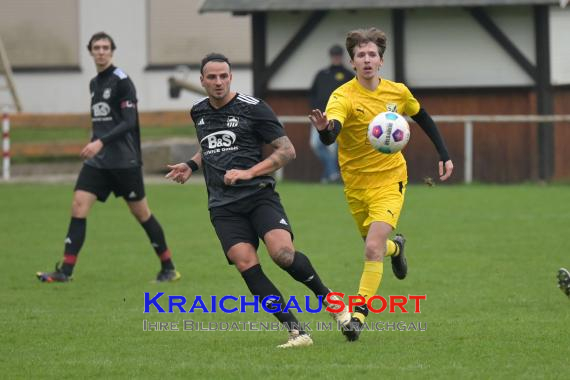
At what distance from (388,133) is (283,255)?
1.13 metres

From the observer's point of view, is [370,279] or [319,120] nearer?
[319,120]

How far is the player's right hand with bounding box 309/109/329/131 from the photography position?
7.95 meters

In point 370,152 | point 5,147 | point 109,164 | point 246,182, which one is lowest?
point 5,147

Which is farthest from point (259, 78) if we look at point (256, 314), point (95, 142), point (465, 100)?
point (256, 314)

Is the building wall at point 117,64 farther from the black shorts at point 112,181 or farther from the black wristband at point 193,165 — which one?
the black wristband at point 193,165

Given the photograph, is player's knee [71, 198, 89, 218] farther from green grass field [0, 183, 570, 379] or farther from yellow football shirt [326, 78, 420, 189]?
yellow football shirt [326, 78, 420, 189]

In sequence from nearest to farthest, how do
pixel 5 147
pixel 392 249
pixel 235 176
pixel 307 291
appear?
pixel 235 176 → pixel 392 249 → pixel 307 291 → pixel 5 147

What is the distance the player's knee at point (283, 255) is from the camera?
8039mm

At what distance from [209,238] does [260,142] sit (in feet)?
24.4

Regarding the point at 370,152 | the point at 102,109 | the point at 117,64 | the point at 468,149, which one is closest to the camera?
the point at 370,152

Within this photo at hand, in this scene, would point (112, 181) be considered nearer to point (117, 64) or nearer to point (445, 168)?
point (445, 168)

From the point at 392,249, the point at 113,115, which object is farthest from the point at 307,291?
the point at 113,115

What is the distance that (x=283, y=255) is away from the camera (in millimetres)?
8047

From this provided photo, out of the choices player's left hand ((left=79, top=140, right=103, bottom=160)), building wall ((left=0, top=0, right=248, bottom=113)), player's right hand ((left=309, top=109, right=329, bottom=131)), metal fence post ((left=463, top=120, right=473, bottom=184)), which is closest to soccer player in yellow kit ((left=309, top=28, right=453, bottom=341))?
player's right hand ((left=309, top=109, right=329, bottom=131))
